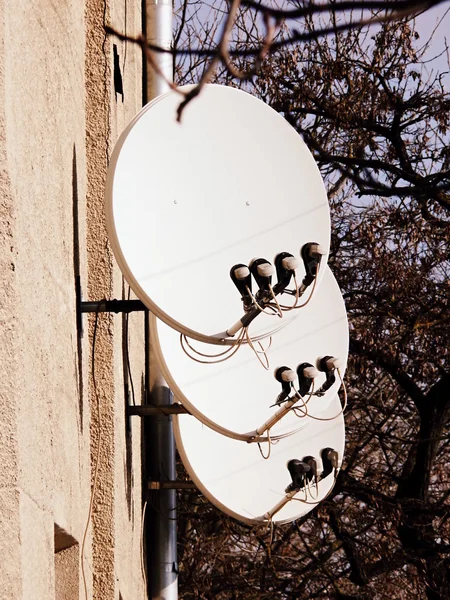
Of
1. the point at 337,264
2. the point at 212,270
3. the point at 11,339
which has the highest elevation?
the point at 337,264

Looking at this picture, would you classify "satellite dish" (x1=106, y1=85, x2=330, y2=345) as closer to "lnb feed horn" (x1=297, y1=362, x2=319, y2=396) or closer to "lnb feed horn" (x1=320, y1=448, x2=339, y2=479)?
"lnb feed horn" (x1=297, y1=362, x2=319, y2=396)

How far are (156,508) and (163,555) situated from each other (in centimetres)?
32

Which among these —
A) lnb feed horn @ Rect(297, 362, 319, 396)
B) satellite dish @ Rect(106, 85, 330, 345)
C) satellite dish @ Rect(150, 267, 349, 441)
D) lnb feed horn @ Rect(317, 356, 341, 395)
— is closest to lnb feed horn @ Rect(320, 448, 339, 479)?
satellite dish @ Rect(150, 267, 349, 441)

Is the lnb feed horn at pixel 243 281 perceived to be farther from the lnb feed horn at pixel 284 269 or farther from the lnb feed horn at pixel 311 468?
the lnb feed horn at pixel 311 468

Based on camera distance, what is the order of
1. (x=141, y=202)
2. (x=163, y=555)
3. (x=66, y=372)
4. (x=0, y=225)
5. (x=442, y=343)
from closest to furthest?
(x=0, y=225) < (x=66, y=372) < (x=141, y=202) < (x=163, y=555) < (x=442, y=343)

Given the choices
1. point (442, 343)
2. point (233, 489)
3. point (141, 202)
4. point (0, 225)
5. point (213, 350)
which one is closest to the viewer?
point (0, 225)

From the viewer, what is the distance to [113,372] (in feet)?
15.4

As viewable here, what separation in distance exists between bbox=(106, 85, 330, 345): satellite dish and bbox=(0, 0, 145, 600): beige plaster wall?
26 cm

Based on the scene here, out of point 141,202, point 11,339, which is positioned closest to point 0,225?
point 11,339

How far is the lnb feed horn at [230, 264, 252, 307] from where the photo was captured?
12.3 ft

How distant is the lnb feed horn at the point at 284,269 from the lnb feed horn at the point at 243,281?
11 cm

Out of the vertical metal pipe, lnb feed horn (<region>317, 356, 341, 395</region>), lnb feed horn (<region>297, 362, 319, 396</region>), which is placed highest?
lnb feed horn (<region>317, 356, 341, 395</region>)

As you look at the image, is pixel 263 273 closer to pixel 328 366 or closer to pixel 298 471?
pixel 328 366

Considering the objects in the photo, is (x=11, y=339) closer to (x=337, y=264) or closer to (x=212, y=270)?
(x=212, y=270)
